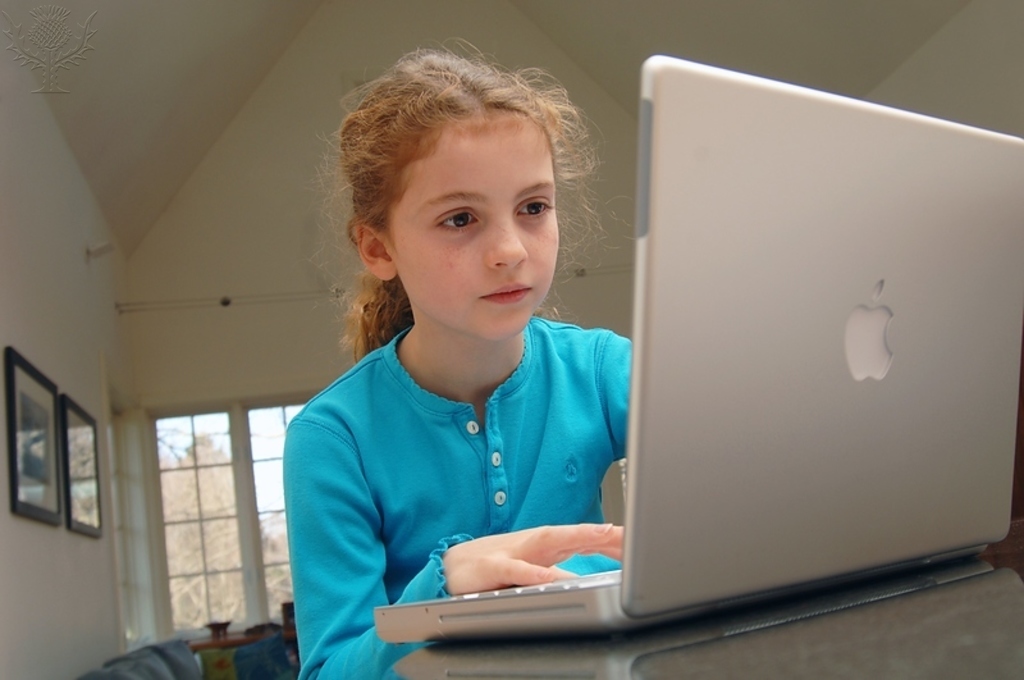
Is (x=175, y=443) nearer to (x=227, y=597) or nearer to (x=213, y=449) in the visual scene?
(x=213, y=449)

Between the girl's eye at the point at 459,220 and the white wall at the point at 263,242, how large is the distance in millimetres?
5607

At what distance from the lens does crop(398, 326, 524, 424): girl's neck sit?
108 centimetres

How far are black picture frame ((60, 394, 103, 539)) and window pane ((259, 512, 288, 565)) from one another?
1.76m

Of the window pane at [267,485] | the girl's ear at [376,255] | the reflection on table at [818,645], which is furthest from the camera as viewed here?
the window pane at [267,485]

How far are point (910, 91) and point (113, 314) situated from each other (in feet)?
14.4

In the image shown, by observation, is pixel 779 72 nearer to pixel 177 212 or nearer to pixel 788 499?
pixel 177 212

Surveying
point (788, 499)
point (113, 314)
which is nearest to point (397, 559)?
point (788, 499)

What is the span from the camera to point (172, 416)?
673 cm

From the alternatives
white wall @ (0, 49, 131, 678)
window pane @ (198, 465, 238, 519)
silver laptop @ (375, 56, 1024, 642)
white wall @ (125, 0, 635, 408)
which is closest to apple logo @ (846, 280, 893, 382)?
silver laptop @ (375, 56, 1024, 642)

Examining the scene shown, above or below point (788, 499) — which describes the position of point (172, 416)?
below

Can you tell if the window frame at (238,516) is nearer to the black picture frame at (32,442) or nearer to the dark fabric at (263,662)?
the dark fabric at (263,662)

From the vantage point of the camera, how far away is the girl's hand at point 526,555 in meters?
0.67

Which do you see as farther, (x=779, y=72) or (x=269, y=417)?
(x=269, y=417)

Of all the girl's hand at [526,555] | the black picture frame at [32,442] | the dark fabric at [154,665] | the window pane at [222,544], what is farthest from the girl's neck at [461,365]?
the window pane at [222,544]
